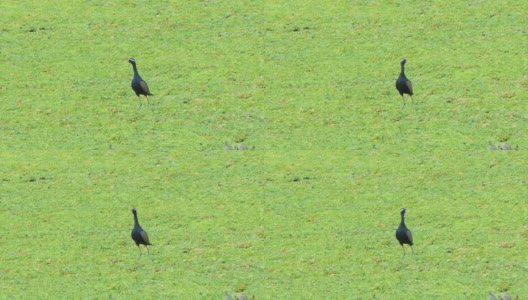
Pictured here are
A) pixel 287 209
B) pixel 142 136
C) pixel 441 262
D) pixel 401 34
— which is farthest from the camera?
pixel 401 34

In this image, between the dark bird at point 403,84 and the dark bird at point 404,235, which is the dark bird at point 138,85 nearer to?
the dark bird at point 403,84

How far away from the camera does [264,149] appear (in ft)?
123

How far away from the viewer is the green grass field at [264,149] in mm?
33375

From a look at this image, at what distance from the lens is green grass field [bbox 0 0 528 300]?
33.4 m

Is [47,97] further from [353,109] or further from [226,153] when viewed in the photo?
[353,109]

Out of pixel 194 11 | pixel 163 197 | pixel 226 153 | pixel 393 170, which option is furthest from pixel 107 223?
pixel 194 11

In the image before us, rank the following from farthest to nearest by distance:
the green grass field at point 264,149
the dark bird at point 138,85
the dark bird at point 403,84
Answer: the dark bird at point 138,85, the dark bird at point 403,84, the green grass field at point 264,149

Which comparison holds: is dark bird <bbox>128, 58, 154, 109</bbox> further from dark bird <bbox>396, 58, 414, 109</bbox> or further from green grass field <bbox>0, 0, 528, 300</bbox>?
dark bird <bbox>396, 58, 414, 109</bbox>

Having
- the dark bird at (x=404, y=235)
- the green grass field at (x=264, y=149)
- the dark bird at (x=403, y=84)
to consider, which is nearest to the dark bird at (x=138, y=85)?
→ the green grass field at (x=264, y=149)

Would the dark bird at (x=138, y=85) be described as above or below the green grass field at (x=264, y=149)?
above

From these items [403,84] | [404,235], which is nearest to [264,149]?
[403,84]

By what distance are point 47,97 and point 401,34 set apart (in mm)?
10431

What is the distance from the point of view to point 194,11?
43.2 meters

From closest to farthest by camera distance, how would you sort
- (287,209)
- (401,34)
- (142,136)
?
(287,209) → (142,136) → (401,34)
